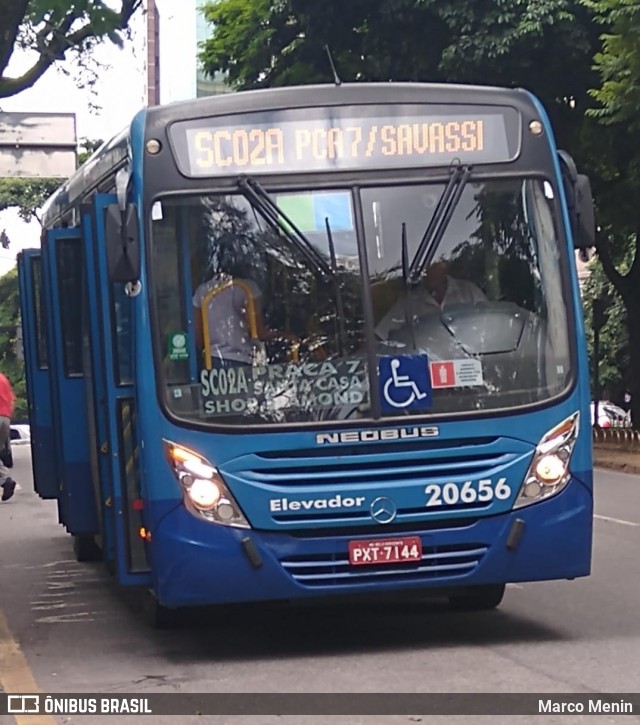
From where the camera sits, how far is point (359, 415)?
788 centimetres

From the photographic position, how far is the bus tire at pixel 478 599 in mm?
9195

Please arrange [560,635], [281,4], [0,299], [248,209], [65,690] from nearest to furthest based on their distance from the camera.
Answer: [65,690], [248,209], [560,635], [281,4], [0,299]

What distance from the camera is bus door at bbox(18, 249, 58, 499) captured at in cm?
1266

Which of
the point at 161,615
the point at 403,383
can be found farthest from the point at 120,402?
the point at 403,383

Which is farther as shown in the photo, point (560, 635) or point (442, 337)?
point (560, 635)

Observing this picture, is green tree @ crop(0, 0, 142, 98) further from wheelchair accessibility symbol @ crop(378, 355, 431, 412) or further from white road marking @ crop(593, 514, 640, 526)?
white road marking @ crop(593, 514, 640, 526)

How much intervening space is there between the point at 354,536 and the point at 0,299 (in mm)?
56998

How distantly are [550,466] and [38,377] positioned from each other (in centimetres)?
629

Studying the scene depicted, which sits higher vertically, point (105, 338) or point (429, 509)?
point (105, 338)

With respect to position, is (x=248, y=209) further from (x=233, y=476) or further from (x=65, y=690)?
(x=65, y=690)

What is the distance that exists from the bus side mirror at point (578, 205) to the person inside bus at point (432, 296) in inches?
29.3

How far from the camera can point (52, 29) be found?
12.4 metres

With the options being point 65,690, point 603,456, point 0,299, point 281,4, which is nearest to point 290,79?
point 281,4

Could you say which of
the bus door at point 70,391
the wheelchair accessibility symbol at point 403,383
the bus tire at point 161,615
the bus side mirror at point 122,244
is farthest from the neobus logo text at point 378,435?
the bus door at point 70,391
